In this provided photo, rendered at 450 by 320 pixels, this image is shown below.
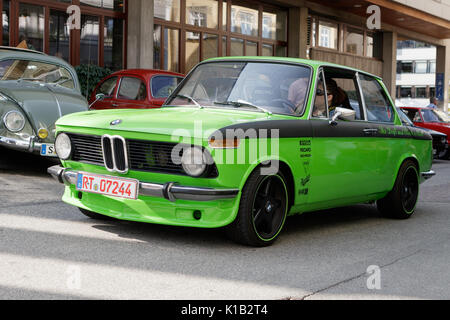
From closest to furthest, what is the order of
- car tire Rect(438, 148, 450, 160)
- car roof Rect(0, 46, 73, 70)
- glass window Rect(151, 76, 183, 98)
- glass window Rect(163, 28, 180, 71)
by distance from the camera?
car roof Rect(0, 46, 73, 70)
glass window Rect(151, 76, 183, 98)
car tire Rect(438, 148, 450, 160)
glass window Rect(163, 28, 180, 71)

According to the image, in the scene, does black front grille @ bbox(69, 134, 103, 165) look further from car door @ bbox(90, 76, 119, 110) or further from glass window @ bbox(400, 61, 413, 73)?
glass window @ bbox(400, 61, 413, 73)

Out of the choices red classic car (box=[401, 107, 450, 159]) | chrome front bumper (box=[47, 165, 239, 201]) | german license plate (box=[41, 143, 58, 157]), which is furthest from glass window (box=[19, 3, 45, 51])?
chrome front bumper (box=[47, 165, 239, 201])

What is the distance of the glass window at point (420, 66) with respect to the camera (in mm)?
87250

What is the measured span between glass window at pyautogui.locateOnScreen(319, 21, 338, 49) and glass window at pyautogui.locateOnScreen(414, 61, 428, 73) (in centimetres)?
6224

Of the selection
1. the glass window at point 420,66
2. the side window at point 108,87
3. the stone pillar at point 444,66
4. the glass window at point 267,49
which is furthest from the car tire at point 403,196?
the glass window at point 420,66

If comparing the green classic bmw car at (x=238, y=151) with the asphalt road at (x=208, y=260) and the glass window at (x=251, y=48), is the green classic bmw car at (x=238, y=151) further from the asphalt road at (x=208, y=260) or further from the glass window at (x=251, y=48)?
the glass window at (x=251, y=48)

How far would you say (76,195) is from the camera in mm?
5789

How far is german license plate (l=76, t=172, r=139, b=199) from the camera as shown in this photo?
17.2 feet

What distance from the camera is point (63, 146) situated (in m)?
5.87

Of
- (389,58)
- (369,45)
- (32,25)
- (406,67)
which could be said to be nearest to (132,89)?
(32,25)

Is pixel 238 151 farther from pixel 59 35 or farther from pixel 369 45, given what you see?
pixel 369 45

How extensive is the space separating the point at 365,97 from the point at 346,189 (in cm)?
122

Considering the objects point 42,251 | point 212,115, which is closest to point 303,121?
point 212,115

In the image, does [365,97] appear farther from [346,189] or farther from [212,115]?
[212,115]
